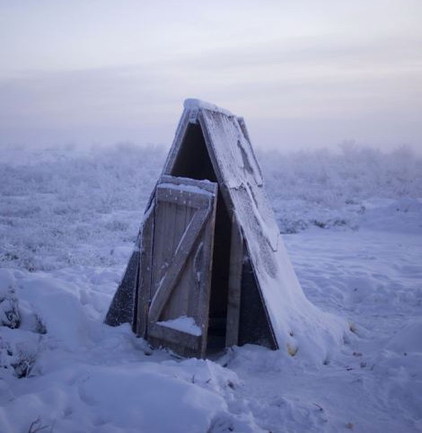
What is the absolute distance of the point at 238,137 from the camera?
6262mm

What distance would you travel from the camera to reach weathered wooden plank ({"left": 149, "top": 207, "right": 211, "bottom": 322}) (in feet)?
15.9

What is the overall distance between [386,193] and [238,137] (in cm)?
1965

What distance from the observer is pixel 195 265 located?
496cm

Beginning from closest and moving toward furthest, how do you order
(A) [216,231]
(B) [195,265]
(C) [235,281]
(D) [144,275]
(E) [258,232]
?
(B) [195,265] < (C) [235,281] < (D) [144,275] < (E) [258,232] < (A) [216,231]

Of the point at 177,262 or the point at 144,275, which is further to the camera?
the point at 144,275

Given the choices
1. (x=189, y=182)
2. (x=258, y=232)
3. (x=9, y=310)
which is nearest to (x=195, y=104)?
(x=189, y=182)

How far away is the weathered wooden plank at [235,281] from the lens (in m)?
5.11

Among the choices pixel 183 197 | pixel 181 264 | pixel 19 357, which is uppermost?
pixel 183 197

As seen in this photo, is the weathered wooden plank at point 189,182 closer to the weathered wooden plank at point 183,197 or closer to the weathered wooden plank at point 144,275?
the weathered wooden plank at point 183,197

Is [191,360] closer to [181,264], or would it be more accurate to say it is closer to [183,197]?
[181,264]

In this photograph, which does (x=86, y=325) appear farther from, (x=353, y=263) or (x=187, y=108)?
(x=353, y=263)

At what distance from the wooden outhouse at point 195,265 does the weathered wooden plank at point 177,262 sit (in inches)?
0.4

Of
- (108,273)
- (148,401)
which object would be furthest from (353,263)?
(148,401)

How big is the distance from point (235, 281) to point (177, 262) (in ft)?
2.36
